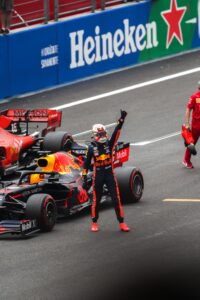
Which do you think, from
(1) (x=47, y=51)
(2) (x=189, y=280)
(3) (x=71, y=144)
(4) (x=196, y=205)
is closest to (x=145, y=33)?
(1) (x=47, y=51)

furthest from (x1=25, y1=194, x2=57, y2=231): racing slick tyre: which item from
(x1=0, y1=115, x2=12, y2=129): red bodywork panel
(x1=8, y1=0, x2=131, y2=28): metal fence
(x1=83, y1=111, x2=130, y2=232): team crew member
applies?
(x1=8, y1=0, x2=131, y2=28): metal fence

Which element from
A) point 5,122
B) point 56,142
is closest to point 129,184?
point 56,142

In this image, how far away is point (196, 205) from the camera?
1362 cm

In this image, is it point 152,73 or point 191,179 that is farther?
point 152,73

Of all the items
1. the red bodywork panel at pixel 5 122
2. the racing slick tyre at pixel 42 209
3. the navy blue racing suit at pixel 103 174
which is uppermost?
the red bodywork panel at pixel 5 122

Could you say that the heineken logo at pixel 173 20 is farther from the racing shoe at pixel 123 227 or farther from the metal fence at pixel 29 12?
the racing shoe at pixel 123 227

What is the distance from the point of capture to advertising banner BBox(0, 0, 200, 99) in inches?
952

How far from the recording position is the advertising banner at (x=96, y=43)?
24.2 m

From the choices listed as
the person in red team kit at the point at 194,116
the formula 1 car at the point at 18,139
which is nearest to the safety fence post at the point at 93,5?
the formula 1 car at the point at 18,139

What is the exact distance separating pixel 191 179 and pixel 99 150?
4.06 meters

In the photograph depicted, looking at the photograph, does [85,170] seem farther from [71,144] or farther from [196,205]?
[71,144]

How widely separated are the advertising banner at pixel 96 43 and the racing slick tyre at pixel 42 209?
1213cm

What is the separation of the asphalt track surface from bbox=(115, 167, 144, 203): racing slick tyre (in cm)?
17

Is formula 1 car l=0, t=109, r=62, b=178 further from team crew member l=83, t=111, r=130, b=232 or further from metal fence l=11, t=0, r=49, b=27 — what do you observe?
metal fence l=11, t=0, r=49, b=27
